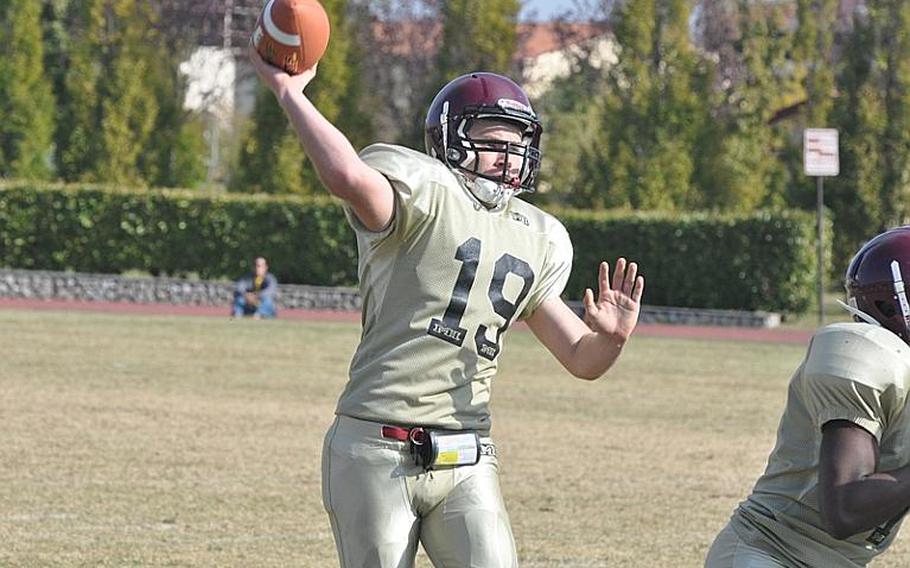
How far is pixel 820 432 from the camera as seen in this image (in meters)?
3.91

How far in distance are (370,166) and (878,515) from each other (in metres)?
1.64

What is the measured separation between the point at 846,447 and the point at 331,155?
1492 millimetres

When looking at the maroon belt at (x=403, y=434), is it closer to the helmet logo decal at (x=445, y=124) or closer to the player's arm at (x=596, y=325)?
the player's arm at (x=596, y=325)

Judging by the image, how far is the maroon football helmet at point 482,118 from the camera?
4.76 m

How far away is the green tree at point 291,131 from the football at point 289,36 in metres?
26.8

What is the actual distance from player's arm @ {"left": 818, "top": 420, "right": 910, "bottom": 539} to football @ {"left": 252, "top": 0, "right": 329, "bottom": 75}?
169 cm

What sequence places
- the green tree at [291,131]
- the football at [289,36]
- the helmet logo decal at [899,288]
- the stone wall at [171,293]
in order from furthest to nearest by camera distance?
the green tree at [291,131] → the stone wall at [171,293] → the football at [289,36] → the helmet logo decal at [899,288]

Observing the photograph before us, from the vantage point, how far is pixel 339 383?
16.0m

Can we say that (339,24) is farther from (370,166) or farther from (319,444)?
(370,166)

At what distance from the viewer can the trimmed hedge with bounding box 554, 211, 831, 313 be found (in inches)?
1067

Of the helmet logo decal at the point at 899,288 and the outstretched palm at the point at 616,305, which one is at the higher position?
the helmet logo decal at the point at 899,288

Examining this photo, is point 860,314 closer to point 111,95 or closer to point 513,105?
point 513,105

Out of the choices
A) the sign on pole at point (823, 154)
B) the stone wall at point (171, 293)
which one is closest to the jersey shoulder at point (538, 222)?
the sign on pole at point (823, 154)

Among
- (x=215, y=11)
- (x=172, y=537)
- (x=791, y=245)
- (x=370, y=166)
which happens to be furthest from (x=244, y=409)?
(x=215, y=11)
